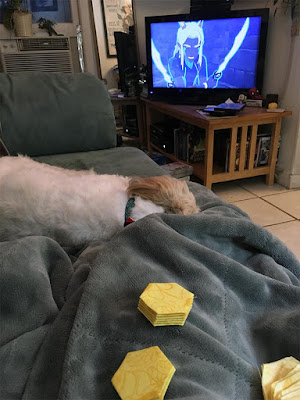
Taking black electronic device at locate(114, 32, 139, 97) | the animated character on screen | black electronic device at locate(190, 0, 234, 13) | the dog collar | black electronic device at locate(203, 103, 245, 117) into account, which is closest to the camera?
the dog collar

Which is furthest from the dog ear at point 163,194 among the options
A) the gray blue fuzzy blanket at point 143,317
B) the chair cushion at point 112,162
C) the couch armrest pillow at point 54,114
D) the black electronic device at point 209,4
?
the black electronic device at point 209,4

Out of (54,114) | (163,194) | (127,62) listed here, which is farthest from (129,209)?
(127,62)

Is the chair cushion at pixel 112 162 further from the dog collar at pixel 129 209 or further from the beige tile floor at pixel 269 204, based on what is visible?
the beige tile floor at pixel 269 204

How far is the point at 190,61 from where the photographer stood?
2.44 metres

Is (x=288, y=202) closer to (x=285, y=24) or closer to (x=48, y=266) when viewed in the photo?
(x=285, y=24)

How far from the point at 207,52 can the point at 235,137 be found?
692mm

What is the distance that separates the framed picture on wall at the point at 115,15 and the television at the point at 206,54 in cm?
147

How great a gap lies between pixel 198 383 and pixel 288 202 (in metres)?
1.81

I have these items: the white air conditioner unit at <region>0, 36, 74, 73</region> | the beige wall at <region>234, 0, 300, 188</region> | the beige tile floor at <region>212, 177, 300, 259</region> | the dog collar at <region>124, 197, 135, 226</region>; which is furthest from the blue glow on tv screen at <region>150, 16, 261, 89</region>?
the dog collar at <region>124, 197, 135, 226</region>

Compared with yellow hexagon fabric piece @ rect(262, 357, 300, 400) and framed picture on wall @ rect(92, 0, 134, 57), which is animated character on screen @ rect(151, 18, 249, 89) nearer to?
framed picture on wall @ rect(92, 0, 134, 57)

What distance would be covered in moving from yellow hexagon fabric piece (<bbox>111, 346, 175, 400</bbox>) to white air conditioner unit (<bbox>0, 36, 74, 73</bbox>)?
385cm

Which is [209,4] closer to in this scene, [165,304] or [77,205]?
[77,205]

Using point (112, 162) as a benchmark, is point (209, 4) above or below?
above

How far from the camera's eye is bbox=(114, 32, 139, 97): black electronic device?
302cm
